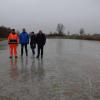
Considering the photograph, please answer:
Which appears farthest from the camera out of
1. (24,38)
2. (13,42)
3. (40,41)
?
(24,38)

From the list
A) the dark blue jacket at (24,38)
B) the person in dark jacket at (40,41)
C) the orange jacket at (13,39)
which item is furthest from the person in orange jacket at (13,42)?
the person in dark jacket at (40,41)

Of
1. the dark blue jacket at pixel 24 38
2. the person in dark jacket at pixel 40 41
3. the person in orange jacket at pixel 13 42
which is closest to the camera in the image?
the person in orange jacket at pixel 13 42

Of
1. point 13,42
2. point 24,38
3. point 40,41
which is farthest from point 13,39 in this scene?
point 40,41

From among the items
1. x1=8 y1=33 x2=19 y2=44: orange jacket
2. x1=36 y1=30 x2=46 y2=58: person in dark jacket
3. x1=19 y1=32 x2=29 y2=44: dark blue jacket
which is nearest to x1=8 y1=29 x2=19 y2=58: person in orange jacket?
x1=8 y1=33 x2=19 y2=44: orange jacket

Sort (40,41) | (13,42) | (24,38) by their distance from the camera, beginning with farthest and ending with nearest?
(24,38)
(40,41)
(13,42)

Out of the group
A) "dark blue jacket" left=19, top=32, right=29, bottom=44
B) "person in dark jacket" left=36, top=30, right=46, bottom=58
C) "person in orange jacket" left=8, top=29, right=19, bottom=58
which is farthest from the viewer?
"dark blue jacket" left=19, top=32, right=29, bottom=44

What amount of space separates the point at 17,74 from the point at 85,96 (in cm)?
384

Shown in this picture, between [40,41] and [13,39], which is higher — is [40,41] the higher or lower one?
the lower one

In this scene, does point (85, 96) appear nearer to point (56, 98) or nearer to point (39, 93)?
point (56, 98)

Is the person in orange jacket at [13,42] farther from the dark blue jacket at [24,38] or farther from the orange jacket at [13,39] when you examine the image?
the dark blue jacket at [24,38]

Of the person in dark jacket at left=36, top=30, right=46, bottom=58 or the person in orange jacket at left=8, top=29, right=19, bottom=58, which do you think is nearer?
the person in orange jacket at left=8, top=29, right=19, bottom=58

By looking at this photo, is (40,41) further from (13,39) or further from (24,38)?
(13,39)

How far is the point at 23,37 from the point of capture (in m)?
16.9

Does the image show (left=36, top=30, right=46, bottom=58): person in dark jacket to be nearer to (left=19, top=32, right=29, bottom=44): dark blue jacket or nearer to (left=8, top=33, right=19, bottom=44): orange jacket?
(left=19, top=32, right=29, bottom=44): dark blue jacket
